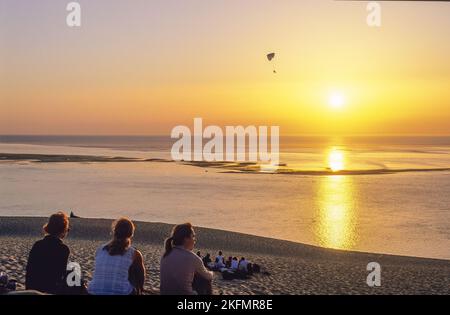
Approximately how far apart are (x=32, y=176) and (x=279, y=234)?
34020 mm

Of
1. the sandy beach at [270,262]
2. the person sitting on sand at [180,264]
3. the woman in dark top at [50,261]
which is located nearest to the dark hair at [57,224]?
the woman in dark top at [50,261]

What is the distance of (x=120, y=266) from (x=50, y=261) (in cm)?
115

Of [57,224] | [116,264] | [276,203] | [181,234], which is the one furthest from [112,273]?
[276,203]

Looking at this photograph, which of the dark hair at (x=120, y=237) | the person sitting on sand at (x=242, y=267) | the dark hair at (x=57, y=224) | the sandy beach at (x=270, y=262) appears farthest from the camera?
the person sitting on sand at (x=242, y=267)

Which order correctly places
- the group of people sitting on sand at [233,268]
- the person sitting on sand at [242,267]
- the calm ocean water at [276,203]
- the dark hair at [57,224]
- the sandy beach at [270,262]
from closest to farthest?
the dark hair at [57,224], the sandy beach at [270,262], the group of people sitting on sand at [233,268], the person sitting on sand at [242,267], the calm ocean water at [276,203]

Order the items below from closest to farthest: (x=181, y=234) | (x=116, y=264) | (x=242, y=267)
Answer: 1. (x=116, y=264)
2. (x=181, y=234)
3. (x=242, y=267)

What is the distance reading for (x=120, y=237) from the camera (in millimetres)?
5969

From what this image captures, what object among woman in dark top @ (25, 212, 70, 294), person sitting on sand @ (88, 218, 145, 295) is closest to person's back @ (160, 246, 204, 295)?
person sitting on sand @ (88, 218, 145, 295)

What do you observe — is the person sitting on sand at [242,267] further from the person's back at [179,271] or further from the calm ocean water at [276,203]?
the calm ocean water at [276,203]

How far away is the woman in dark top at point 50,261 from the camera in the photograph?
257 inches

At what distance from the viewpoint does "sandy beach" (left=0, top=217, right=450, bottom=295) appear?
11273mm

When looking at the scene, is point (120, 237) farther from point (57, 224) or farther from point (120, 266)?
point (57, 224)
